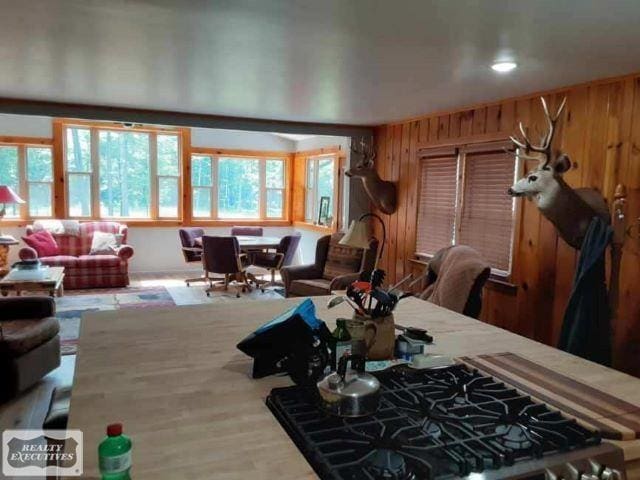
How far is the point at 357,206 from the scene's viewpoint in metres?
6.11

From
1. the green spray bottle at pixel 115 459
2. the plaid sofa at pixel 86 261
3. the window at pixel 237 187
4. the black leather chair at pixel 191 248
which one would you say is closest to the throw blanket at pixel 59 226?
the plaid sofa at pixel 86 261

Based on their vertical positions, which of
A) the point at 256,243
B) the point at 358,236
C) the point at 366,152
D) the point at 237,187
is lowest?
the point at 256,243

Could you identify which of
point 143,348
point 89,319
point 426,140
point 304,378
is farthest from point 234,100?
point 304,378

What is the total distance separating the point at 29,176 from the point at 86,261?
1.91m

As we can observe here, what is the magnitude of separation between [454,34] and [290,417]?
199 centimetres

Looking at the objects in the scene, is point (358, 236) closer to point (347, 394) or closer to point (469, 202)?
point (469, 202)

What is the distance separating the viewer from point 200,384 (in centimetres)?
152

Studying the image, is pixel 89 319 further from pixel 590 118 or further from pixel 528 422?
pixel 590 118

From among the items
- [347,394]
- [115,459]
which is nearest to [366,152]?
[347,394]

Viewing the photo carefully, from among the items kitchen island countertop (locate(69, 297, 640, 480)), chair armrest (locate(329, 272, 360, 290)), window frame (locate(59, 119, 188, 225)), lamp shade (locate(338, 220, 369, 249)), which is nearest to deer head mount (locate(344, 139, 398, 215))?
chair armrest (locate(329, 272, 360, 290))

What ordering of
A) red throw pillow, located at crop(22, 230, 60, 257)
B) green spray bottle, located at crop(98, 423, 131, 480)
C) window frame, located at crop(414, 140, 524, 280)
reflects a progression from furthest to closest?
red throw pillow, located at crop(22, 230, 60, 257) → window frame, located at crop(414, 140, 524, 280) → green spray bottle, located at crop(98, 423, 131, 480)

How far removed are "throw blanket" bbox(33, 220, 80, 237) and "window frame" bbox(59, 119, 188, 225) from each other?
532mm

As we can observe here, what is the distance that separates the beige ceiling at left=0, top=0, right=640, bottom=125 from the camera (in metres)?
2.14

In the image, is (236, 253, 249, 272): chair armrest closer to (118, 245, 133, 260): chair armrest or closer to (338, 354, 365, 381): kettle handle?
(118, 245, 133, 260): chair armrest
